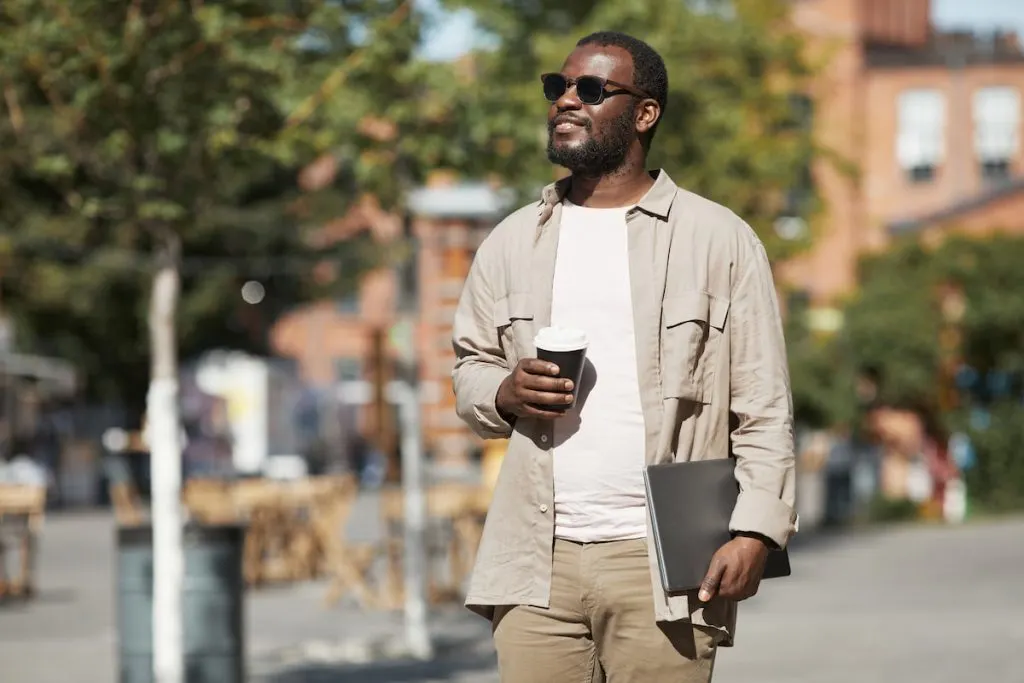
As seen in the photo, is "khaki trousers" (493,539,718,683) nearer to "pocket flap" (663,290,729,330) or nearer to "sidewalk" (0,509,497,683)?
"pocket flap" (663,290,729,330)

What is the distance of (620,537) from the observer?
3.99 metres

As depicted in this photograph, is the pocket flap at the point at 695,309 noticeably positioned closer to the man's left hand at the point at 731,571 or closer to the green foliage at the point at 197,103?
the man's left hand at the point at 731,571

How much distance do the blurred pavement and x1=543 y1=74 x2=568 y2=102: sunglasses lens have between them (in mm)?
7132

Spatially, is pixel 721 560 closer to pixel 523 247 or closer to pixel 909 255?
pixel 523 247

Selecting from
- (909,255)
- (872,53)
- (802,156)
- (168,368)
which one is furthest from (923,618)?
(872,53)

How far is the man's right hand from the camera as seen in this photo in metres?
3.80

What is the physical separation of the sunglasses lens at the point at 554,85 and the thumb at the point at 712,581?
0.97 meters

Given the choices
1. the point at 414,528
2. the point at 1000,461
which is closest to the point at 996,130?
the point at 1000,461

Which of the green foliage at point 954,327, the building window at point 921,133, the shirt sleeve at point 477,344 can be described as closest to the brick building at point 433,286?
the shirt sleeve at point 477,344

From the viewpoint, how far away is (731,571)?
3.87 m

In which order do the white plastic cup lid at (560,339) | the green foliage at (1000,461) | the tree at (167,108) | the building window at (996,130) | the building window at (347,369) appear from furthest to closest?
the building window at (347,369) < the building window at (996,130) < the green foliage at (1000,461) < the tree at (167,108) < the white plastic cup lid at (560,339)

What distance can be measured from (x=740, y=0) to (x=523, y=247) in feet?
63.6

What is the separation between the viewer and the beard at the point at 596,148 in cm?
410

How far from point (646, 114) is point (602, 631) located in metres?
1.03
